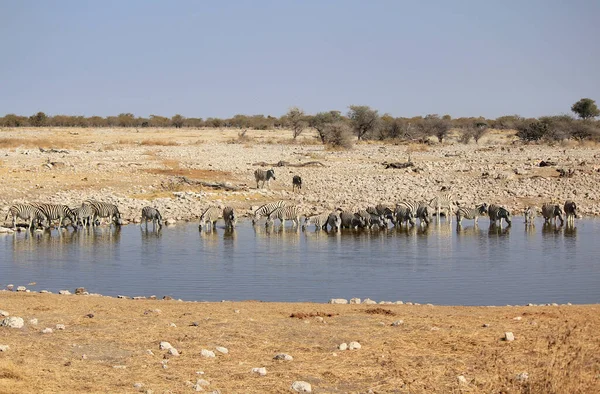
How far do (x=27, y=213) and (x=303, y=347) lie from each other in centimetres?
1423

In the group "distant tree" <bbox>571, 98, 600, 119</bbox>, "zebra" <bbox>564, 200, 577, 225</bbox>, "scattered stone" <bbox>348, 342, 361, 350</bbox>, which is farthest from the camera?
"distant tree" <bbox>571, 98, 600, 119</bbox>

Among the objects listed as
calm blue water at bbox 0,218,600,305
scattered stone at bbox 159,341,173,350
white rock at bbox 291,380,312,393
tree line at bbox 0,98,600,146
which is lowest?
calm blue water at bbox 0,218,600,305

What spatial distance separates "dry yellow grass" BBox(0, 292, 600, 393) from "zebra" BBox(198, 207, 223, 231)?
1081 centimetres

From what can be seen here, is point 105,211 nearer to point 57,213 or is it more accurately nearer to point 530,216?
point 57,213

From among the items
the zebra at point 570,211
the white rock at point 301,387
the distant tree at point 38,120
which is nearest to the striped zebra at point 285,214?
the zebra at point 570,211

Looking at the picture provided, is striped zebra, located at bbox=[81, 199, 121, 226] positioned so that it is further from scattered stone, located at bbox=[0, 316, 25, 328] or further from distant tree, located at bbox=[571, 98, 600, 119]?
distant tree, located at bbox=[571, 98, 600, 119]

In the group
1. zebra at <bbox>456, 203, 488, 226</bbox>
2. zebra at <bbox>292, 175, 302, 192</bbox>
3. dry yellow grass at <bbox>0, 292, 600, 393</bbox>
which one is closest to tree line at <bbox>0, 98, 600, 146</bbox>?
zebra at <bbox>292, 175, 302, 192</bbox>

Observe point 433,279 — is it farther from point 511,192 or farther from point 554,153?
point 554,153

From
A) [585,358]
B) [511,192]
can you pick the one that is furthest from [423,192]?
[585,358]

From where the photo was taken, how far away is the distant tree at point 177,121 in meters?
96.5

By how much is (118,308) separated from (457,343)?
178 inches

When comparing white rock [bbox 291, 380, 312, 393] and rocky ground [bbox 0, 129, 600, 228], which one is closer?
white rock [bbox 291, 380, 312, 393]

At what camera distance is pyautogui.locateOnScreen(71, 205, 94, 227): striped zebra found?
71.2 feet

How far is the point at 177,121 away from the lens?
97.3m
